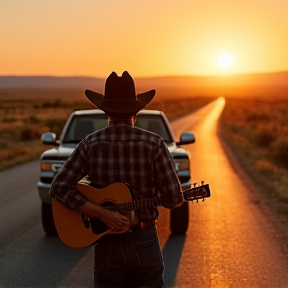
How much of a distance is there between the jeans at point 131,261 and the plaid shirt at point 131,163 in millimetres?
120

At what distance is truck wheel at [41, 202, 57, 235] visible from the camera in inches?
326

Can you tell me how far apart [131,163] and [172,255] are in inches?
158

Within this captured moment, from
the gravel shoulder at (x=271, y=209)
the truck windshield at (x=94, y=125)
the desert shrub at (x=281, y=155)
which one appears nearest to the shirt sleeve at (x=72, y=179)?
the gravel shoulder at (x=271, y=209)

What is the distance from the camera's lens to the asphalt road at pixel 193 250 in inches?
246

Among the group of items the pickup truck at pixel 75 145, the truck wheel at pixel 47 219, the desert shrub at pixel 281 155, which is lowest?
the desert shrub at pixel 281 155

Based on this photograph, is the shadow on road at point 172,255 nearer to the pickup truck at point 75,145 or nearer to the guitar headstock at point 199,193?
the pickup truck at point 75,145

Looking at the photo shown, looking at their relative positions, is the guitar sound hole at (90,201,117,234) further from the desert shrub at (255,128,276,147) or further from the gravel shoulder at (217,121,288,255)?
the desert shrub at (255,128,276,147)

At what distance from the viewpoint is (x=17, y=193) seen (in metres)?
12.3

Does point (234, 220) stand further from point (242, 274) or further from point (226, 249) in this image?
point (242, 274)

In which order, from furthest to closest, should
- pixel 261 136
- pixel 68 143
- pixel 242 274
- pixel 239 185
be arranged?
pixel 261 136 → pixel 239 185 → pixel 68 143 → pixel 242 274

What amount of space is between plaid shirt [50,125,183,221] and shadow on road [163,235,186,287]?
279 cm

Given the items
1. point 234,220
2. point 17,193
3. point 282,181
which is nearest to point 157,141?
point 234,220

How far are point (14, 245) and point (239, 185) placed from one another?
6756 millimetres

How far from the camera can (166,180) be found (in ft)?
11.1
